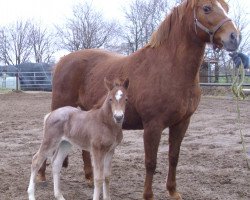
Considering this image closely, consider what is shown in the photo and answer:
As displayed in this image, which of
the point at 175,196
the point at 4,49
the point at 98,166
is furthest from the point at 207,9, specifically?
the point at 4,49

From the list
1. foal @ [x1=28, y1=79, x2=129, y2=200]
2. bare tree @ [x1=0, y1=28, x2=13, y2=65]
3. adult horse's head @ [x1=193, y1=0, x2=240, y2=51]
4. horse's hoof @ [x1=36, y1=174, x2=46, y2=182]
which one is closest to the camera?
adult horse's head @ [x1=193, y1=0, x2=240, y2=51]

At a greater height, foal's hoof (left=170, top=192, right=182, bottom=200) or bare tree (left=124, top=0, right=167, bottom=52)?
bare tree (left=124, top=0, right=167, bottom=52)

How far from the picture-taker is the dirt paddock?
15.3 ft

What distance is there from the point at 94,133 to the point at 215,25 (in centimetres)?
159

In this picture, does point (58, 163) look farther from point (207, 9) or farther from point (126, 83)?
point (207, 9)

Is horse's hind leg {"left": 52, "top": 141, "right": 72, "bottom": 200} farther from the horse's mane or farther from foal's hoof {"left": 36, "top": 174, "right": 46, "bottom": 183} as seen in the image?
the horse's mane

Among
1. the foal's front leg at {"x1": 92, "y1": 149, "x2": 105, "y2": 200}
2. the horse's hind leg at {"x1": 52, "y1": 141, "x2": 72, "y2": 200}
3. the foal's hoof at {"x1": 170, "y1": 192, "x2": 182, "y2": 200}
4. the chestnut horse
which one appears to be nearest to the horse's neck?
the chestnut horse

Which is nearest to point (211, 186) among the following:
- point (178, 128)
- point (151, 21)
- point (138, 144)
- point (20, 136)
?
point (178, 128)

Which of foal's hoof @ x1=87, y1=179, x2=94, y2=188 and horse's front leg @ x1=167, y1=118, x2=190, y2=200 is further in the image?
foal's hoof @ x1=87, y1=179, x2=94, y2=188

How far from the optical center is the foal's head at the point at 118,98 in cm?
367

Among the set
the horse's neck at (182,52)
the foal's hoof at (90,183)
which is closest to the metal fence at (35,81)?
the foal's hoof at (90,183)

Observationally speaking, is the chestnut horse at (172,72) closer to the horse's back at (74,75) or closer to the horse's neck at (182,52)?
the horse's neck at (182,52)

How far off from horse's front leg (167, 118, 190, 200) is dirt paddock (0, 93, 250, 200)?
0.53ft

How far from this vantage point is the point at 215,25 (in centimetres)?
377
